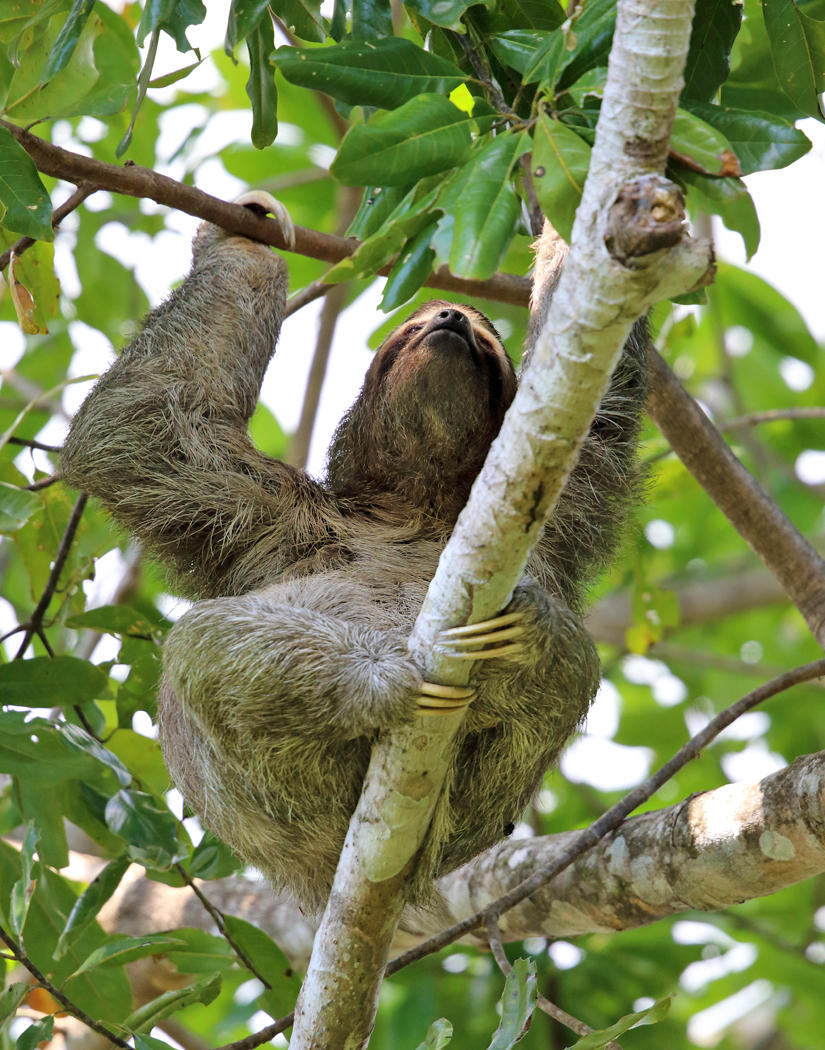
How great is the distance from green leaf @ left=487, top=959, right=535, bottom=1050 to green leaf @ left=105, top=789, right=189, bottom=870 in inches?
62.9

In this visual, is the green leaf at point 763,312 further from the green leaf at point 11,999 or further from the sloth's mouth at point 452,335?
the green leaf at point 11,999

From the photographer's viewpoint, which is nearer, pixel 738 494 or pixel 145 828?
pixel 145 828

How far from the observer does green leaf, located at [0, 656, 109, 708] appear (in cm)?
460

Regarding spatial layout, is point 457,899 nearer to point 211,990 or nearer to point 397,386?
point 211,990

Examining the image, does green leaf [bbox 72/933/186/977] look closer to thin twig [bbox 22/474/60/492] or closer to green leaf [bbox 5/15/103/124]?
thin twig [bbox 22/474/60/492]

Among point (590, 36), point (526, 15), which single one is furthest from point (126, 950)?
point (526, 15)

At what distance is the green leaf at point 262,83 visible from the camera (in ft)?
14.1

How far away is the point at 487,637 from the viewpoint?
3.19 meters

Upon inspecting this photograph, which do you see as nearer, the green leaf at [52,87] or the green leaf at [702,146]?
the green leaf at [702,146]

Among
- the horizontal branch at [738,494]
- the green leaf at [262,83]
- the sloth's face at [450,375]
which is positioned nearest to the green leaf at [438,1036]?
the sloth's face at [450,375]

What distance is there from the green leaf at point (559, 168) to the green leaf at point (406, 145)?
→ 280 millimetres

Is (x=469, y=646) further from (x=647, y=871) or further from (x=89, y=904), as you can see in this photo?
(x=89, y=904)

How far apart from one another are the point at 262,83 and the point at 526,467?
2278 millimetres

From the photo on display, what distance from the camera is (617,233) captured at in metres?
2.46
